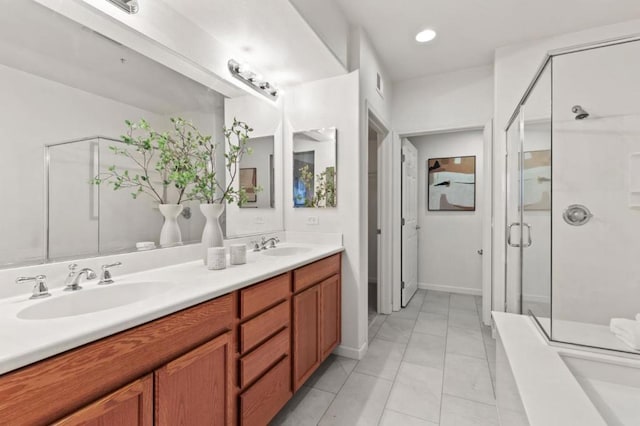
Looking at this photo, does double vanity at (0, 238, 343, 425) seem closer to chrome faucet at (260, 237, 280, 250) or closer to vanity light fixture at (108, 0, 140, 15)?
chrome faucet at (260, 237, 280, 250)

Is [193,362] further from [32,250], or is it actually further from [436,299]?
[436,299]

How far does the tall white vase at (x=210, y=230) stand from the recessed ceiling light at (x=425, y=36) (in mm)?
2244

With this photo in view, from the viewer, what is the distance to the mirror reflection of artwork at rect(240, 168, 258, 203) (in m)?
2.23

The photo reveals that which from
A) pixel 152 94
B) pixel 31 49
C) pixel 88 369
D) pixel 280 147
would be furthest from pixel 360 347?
pixel 31 49

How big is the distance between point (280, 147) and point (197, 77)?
36.5 inches

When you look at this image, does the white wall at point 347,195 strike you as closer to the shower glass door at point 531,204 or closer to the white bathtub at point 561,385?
the white bathtub at point 561,385

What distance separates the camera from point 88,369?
75 centimetres

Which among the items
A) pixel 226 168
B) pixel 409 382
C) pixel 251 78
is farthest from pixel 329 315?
pixel 251 78

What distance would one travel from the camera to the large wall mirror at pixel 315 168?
244cm

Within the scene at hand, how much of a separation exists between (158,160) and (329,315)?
1.52 m

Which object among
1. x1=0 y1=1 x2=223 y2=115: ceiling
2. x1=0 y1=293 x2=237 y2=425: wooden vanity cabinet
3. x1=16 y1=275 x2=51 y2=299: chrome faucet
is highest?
x1=0 y1=1 x2=223 y2=115: ceiling

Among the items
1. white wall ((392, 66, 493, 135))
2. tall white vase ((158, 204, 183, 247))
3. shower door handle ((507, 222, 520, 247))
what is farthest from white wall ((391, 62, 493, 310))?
tall white vase ((158, 204, 183, 247))

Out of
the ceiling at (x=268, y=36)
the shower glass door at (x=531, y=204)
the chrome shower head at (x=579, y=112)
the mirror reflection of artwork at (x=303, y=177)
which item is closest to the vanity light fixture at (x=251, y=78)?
the ceiling at (x=268, y=36)

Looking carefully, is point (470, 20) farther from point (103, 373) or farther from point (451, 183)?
point (103, 373)
